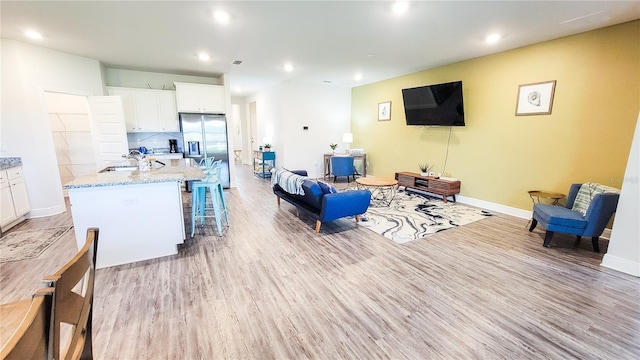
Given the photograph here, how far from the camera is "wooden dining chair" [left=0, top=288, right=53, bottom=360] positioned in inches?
21.3

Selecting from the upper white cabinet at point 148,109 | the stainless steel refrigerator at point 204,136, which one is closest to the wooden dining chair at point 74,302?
the stainless steel refrigerator at point 204,136

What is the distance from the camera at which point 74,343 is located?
915mm

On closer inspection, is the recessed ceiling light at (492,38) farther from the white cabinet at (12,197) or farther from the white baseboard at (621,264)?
the white cabinet at (12,197)

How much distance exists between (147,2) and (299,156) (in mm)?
5156

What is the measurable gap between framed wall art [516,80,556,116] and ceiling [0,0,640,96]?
2.18 ft

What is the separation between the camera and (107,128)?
510 centimetres

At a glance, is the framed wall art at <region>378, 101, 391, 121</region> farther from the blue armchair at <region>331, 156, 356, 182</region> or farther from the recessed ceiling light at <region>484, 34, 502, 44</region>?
the recessed ceiling light at <region>484, 34, 502, 44</region>

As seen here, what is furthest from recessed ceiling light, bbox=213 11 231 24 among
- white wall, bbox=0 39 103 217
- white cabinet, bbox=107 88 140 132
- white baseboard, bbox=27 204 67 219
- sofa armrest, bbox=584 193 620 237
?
sofa armrest, bbox=584 193 620 237

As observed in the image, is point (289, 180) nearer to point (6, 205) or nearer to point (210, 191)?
point (210, 191)

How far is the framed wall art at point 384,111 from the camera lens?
6.79 meters

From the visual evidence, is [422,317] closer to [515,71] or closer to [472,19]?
[472,19]

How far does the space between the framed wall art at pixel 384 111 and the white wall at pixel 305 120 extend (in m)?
1.33

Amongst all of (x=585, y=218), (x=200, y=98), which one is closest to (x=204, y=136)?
(x=200, y=98)

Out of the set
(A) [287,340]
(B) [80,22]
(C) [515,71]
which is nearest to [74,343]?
(A) [287,340]
